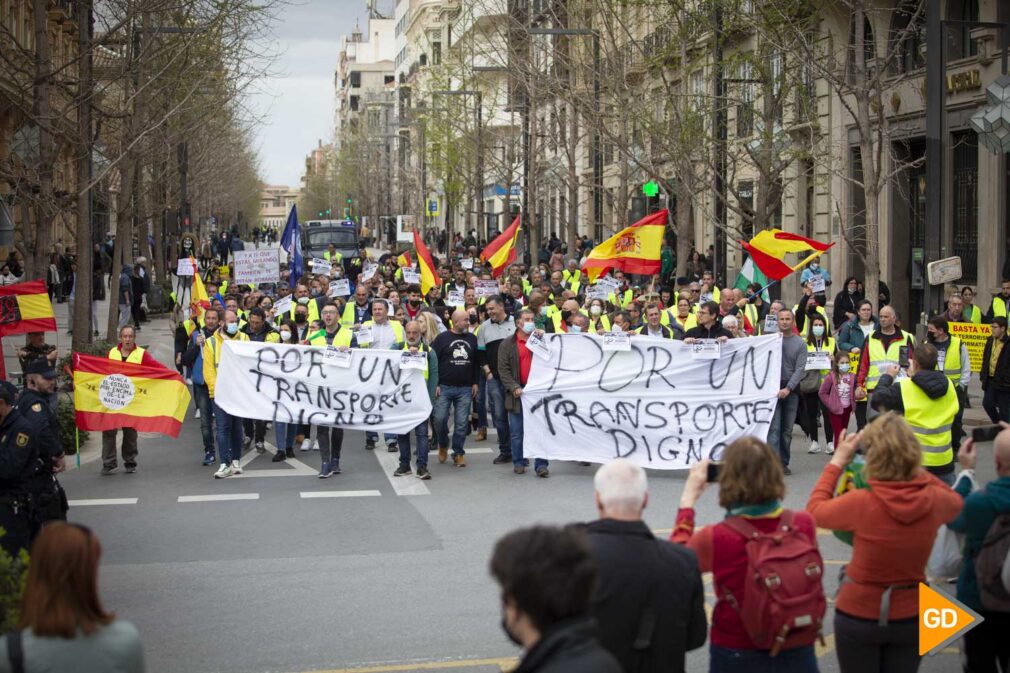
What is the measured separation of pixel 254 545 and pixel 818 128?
22.2 metres

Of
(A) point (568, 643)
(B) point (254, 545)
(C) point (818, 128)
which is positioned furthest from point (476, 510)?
(C) point (818, 128)

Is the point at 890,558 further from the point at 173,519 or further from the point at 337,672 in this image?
the point at 173,519

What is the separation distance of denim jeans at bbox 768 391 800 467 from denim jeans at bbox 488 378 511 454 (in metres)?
2.87

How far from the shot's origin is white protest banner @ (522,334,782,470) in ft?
45.0

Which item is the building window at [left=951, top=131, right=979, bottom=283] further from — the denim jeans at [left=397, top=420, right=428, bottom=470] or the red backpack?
the red backpack

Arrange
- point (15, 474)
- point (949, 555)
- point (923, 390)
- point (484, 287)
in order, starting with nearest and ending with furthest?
1. point (949, 555)
2. point (15, 474)
3. point (923, 390)
4. point (484, 287)

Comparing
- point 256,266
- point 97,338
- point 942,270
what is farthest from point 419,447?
point 97,338

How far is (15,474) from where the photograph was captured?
8352mm

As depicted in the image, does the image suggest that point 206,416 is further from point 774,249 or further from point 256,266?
point 256,266

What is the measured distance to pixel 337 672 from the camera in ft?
24.6

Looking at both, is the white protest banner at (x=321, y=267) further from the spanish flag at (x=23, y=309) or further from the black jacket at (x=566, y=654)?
the black jacket at (x=566, y=654)

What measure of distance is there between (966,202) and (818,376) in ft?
46.5

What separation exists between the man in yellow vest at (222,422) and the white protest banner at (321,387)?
0.44ft

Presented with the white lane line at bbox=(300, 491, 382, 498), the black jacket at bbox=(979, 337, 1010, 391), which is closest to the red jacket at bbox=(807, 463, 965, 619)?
the white lane line at bbox=(300, 491, 382, 498)
